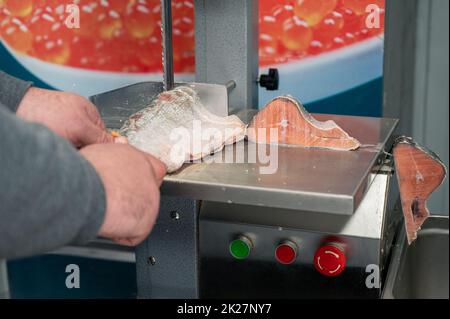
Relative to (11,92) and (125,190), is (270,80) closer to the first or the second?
(11,92)

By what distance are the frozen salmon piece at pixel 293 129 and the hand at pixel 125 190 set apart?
14.9 inches

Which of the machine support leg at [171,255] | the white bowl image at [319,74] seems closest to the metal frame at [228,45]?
the machine support leg at [171,255]

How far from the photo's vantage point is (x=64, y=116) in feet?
3.69

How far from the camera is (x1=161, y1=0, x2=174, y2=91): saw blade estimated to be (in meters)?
1.32

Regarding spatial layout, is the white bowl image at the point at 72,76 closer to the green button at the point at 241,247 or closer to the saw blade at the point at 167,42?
the saw blade at the point at 167,42

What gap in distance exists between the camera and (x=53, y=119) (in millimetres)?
1122

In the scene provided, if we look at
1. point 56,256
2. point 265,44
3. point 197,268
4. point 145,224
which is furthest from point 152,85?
point 56,256

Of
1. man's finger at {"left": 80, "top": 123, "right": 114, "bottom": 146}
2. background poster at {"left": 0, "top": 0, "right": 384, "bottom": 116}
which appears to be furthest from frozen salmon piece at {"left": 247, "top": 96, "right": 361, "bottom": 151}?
background poster at {"left": 0, "top": 0, "right": 384, "bottom": 116}

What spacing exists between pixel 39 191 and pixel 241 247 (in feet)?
1.92

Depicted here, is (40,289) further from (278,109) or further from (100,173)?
(100,173)

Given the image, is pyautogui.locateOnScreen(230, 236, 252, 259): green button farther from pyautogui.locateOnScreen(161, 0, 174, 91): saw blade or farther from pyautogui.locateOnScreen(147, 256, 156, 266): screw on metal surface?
pyautogui.locateOnScreen(161, 0, 174, 91): saw blade

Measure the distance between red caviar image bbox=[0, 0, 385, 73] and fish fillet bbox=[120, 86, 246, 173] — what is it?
689 millimetres

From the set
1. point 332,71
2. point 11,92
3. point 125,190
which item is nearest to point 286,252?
point 125,190

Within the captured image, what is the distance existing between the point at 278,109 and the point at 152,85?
32cm
